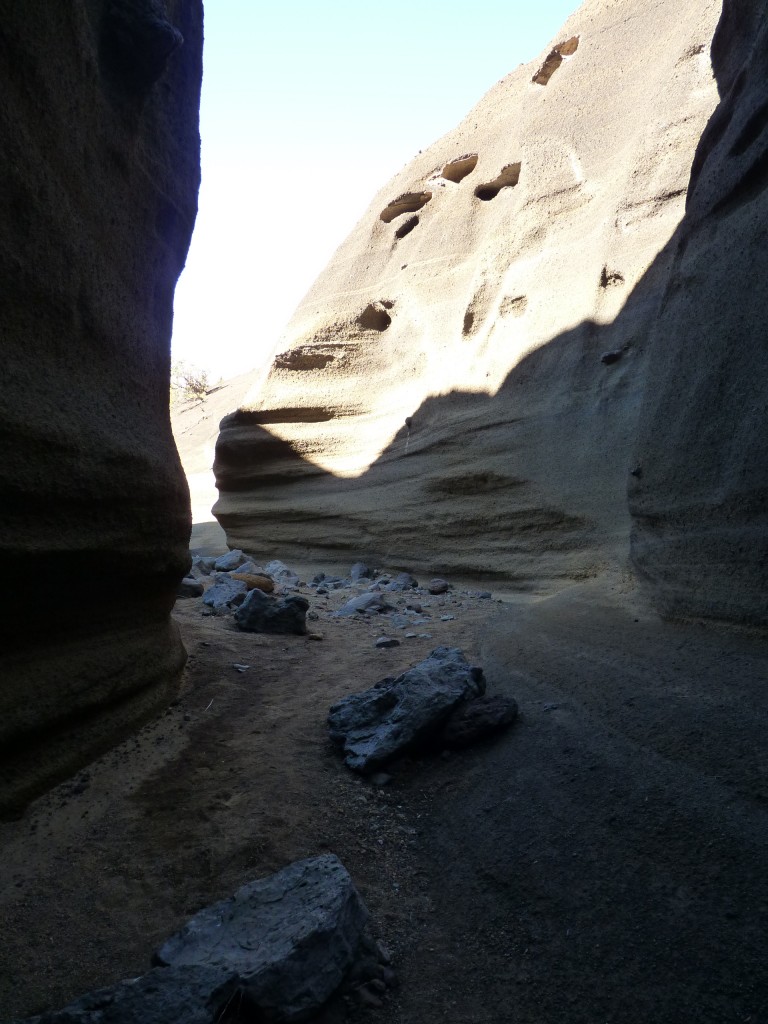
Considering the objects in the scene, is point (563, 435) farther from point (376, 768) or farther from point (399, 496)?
point (376, 768)

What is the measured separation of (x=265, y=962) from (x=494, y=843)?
29.7 inches

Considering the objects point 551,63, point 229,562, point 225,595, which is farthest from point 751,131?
point 551,63

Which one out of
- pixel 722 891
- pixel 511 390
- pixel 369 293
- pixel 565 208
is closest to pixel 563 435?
pixel 511 390

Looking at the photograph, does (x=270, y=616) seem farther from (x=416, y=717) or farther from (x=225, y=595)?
(x=416, y=717)

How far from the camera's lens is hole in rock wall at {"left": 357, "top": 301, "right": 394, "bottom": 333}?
30.1 ft

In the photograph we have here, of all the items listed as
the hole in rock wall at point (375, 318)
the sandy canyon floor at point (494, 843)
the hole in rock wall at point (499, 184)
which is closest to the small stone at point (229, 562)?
the sandy canyon floor at point (494, 843)

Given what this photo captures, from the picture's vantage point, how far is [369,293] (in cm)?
930

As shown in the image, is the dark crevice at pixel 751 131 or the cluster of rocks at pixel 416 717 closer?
the cluster of rocks at pixel 416 717

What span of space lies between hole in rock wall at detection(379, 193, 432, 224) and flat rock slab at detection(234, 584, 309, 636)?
24.0 feet

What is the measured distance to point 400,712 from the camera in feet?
8.19

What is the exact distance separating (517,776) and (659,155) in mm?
6538

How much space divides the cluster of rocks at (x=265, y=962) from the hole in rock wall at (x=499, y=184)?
856 centimetres

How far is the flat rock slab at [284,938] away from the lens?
1.34m

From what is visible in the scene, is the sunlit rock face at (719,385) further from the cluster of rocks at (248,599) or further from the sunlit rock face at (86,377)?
the sunlit rock face at (86,377)
